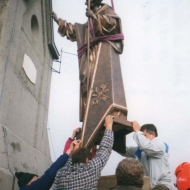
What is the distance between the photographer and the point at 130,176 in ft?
7.16

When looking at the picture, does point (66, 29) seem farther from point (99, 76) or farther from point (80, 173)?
point (80, 173)

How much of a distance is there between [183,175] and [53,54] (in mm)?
5495

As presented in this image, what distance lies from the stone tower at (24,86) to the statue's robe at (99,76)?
1.10 m

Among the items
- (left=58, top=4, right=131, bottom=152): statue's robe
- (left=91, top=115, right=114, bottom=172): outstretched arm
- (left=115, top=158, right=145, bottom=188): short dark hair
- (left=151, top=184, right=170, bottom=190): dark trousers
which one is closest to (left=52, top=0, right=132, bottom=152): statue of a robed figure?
(left=58, top=4, right=131, bottom=152): statue's robe

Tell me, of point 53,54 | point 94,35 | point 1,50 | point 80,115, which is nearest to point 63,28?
point 94,35

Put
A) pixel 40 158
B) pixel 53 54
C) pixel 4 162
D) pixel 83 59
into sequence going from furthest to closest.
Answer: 1. pixel 53 54
2. pixel 40 158
3. pixel 83 59
4. pixel 4 162

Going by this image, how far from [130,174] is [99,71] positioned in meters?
2.16

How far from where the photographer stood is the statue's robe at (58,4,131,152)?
3.69 meters

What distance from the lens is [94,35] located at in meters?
4.42

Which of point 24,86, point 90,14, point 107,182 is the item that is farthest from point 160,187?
point 24,86

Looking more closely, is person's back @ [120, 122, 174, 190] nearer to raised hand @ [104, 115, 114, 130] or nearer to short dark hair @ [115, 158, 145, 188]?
raised hand @ [104, 115, 114, 130]

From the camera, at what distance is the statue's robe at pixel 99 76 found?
3692mm

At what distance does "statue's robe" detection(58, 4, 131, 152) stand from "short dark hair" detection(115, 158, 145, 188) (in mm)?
1362

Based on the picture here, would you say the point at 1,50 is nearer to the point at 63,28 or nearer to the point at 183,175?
the point at 63,28
